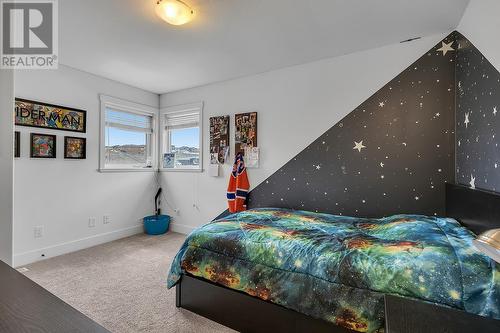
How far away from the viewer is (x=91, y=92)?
3389 millimetres

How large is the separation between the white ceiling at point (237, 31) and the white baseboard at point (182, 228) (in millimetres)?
2380

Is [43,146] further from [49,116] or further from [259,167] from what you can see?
[259,167]

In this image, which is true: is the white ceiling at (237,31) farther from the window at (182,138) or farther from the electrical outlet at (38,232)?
the electrical outlet at (38,232)

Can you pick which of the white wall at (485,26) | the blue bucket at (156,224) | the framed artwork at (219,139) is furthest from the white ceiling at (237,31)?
the blue bucket at (156,224)

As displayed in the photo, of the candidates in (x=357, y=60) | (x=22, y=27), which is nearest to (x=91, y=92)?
(x=22, y=27)

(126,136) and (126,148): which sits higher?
(126,136)

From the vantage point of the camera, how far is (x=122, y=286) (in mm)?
2330

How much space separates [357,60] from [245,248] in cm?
237

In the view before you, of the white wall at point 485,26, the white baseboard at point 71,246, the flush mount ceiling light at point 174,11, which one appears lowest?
the white baseboard at point 71,246

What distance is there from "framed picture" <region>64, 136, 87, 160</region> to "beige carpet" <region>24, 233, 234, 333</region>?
125 cm

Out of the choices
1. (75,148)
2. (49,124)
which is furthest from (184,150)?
(49,124)

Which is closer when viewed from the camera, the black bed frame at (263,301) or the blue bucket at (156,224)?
the black bed frame at (263,301)

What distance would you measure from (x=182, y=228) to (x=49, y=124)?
229 cm

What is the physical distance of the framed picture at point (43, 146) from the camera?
9.29 ft
